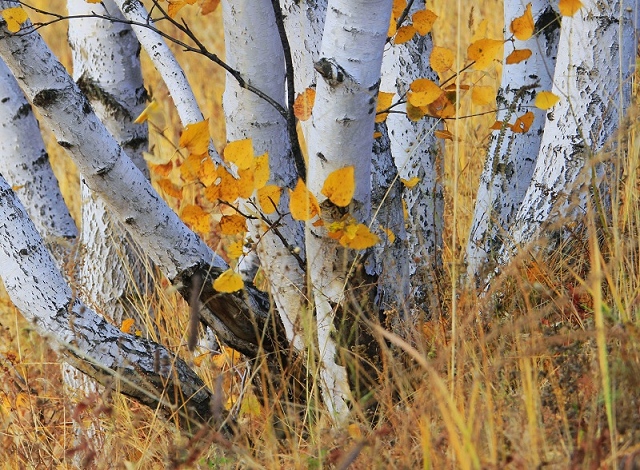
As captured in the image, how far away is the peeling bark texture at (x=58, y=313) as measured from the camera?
1.63 metres

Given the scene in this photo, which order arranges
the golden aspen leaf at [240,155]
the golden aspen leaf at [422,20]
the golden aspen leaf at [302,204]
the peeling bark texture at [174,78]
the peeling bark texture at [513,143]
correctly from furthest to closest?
1. the peeling bark texture at [513,143]
2. the peeling bark texture at [174,78]
3. the golden aspen leaf at [422,20]
4. the golden aspen leaf at [240,155]
5. the golden aspen leaf at [302,204]

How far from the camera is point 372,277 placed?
173 centimetres

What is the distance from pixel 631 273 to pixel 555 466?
587 mm

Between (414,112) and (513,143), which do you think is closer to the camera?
(414,112)

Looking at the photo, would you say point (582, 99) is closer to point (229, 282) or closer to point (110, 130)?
point (229, 282)

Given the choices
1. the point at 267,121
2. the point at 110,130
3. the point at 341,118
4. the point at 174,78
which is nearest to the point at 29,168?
the point at 110,130

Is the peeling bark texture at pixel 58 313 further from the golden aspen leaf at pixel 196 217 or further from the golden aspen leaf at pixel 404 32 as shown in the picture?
the golden aspen leaf at pixel 404 32

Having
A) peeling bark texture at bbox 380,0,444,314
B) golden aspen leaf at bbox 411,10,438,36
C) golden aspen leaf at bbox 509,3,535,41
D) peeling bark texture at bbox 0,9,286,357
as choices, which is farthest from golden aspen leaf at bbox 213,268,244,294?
golden aspen leaf at bbox 509,3,535,41

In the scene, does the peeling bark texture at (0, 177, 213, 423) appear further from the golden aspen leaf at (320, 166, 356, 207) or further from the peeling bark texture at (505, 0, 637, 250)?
the peeling bark texture at (505, 0, 637, 250)

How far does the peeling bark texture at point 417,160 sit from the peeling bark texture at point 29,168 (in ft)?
3.85

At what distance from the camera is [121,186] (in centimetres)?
166

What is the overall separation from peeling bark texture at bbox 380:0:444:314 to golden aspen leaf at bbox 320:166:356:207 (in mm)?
603

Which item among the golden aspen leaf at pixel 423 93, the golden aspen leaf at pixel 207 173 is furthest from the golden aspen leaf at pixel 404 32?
the golden aspen leaf at pixel 207 173

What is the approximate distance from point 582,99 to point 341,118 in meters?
0.83
